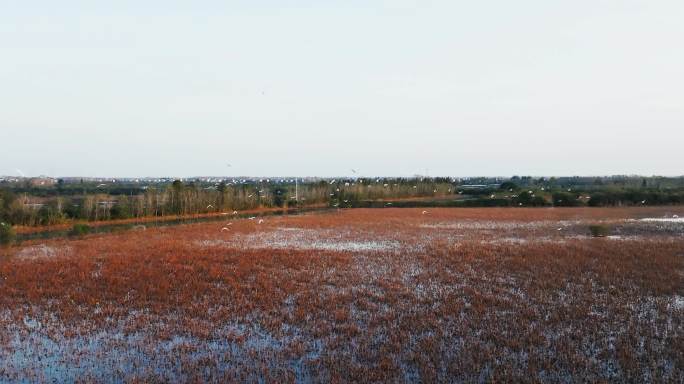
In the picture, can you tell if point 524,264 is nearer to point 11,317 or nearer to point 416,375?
point 416,375

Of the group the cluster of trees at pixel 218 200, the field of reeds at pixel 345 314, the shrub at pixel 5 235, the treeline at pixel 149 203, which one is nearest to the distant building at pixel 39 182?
the cluster of trees at pixel 218 200

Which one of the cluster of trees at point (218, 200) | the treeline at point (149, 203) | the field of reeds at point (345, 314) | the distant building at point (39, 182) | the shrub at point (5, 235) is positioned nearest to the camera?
the field of reeds at point (345, 314)

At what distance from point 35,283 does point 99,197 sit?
1029 inches

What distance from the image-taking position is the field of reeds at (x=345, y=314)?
6.88 meters

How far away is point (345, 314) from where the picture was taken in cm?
965

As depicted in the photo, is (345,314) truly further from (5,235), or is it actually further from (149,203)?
(149,203)

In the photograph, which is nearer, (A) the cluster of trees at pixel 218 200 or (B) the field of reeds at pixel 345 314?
(B) the field of reeds at pixel 345 314

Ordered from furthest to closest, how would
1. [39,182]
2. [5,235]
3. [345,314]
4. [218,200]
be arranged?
[39,182] → [218,200] → [5,235] → [345,314]

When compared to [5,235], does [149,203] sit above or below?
above

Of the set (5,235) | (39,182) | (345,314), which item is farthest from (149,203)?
(39,182)

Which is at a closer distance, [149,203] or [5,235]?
[5,235]

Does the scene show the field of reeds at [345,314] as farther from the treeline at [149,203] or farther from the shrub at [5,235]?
the treeline at [149,203]

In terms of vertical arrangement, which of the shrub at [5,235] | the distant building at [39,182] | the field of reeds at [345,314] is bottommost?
the field of reeds at [345,314]

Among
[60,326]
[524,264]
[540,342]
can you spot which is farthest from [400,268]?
[60,326]
